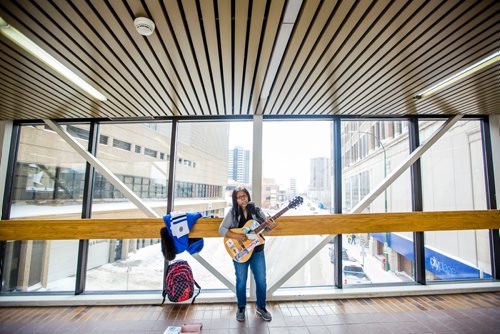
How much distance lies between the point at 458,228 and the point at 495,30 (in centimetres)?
237

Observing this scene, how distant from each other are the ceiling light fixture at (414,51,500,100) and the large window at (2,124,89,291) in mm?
5005

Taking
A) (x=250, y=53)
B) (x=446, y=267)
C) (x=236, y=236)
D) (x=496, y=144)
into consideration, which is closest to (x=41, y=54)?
(x=250, y=53)

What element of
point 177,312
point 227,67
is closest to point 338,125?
point 227,67

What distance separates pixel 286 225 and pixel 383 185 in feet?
6.00

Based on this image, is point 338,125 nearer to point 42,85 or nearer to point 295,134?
point 295,134

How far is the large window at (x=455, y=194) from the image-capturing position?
13.1 feet

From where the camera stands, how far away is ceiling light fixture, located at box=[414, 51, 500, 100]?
227cm

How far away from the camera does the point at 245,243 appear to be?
2947 mm

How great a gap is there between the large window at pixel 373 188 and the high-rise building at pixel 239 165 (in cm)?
160

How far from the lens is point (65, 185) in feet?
12.8

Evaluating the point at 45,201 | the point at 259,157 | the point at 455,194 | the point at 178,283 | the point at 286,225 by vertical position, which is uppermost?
the point at 259,157

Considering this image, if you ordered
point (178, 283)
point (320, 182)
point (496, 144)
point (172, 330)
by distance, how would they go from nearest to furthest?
point (172, 330), point (178, 283), point (496, 144), point (320, 182)

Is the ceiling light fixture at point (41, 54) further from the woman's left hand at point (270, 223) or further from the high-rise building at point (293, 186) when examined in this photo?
the high-rise building at point (293, 186)

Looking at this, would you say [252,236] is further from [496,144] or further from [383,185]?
[496,144]
